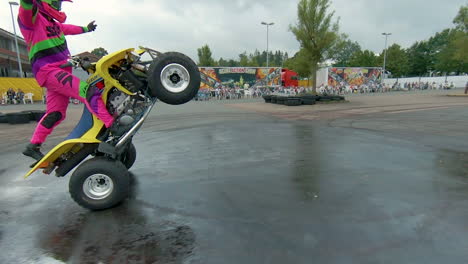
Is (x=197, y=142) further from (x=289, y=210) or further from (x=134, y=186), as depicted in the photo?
(x=289, y=210)

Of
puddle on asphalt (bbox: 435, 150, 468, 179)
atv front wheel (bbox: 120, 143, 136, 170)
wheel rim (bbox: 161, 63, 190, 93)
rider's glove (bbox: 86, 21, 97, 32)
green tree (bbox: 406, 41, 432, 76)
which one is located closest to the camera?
wheel rim (bbox: 161, 63, 190, 93)

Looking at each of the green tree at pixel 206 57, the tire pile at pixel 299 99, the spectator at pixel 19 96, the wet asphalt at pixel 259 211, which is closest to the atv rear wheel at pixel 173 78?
the wet asphalt at pixel 259 211

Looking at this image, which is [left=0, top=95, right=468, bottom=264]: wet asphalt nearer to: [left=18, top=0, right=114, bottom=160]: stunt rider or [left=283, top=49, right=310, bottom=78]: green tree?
[left=18, top=0, right=114, bottom=160]: stunt rider

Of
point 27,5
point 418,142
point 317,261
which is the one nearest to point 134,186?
point 27,5

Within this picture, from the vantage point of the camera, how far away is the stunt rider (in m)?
3.67

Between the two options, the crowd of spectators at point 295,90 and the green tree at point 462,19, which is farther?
the crowd of spectators at point 295,90

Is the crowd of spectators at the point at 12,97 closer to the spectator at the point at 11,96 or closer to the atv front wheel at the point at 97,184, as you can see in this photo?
the spectator at the point at 11,96

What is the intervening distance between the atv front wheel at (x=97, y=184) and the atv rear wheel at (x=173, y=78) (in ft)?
3.76

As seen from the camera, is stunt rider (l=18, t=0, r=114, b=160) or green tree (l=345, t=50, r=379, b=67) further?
green tree (l=345, t=50, r=379, b=67)

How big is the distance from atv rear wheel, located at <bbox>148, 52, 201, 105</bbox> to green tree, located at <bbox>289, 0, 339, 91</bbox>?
20645 millimetres

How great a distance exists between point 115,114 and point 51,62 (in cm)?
108

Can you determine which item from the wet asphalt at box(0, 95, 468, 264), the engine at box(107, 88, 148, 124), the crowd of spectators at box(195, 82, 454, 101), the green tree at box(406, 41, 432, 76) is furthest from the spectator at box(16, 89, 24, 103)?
the green tree at box(406, 41, 432, 76)

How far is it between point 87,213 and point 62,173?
794 mm

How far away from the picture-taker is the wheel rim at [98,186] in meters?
3.65
